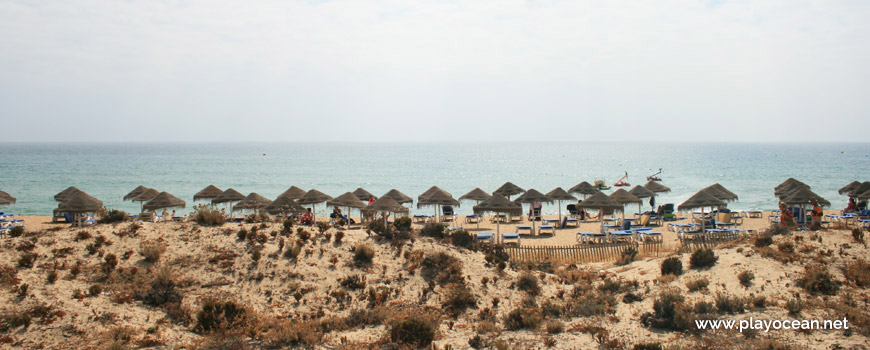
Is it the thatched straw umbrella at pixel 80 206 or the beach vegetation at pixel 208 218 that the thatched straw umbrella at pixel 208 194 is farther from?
the beach vegetation at pixel 208 218

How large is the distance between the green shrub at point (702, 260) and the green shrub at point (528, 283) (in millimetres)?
4510

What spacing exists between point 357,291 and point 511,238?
1008 cm

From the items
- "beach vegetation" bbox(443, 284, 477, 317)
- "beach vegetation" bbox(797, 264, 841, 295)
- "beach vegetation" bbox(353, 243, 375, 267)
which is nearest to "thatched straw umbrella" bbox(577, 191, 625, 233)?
"beach vegetation" bbox(797, 264, 841, 295)

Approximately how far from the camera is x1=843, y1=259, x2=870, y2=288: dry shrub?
12.4 m

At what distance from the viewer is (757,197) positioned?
161 feet

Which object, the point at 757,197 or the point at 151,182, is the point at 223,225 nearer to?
the point at 757,197

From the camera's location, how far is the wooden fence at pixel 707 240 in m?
17.8

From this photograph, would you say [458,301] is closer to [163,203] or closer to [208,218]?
[208,218]

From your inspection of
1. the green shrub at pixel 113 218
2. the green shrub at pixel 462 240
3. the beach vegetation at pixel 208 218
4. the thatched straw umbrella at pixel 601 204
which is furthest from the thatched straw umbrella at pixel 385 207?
the green shrub at pixel 113 218

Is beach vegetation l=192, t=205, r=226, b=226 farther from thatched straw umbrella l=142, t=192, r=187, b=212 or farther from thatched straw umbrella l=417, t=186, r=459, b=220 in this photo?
thatched straw umbrella l=417, t=186, r=459, b=220

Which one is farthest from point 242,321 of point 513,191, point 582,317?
point 513,191

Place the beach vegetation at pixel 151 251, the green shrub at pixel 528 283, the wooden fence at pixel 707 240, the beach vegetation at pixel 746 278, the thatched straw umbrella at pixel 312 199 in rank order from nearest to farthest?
the beach vegetation at pixel 746 278 < the beach vegetation at pixel 151 251 < the green shrub at pixel 528 283 < the wooden fence at pixel 707 240 < the thatched straw umbrella at pixel 312 199

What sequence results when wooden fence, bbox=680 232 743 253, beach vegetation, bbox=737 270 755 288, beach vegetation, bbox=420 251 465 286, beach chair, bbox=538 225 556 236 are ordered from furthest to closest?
beach chair, bbox=538 225 556 236, wooden fence, bbox=680 232 743 253, beach vegetation, bbox=420 251 465 286, beach vegetation, bbox=737 270 755 288

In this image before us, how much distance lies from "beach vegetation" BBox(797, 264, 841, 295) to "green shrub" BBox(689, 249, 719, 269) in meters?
2.15
